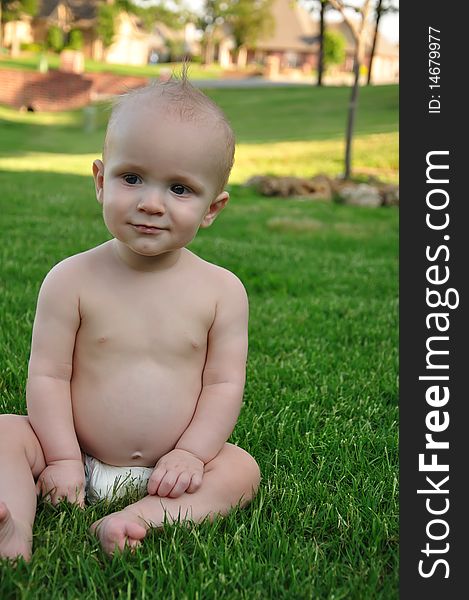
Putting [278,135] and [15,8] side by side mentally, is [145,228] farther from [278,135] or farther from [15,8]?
[15,8]

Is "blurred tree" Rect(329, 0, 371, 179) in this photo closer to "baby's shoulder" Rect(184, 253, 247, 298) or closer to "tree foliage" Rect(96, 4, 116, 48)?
"baby's shoulder" Rect(184, 253, 247, 298)

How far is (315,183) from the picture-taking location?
13.7 m

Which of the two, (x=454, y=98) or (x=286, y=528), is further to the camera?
(x=286, y=528)

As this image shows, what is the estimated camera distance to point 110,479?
2.52 m

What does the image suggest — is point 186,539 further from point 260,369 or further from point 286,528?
point 260,369

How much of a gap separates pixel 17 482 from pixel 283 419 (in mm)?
1226

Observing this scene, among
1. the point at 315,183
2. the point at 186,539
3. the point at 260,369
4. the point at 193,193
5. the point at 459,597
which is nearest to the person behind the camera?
the point at 459,597

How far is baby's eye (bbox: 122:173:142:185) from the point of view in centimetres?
235

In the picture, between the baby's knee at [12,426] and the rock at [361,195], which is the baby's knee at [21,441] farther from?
the rock at [361,195]

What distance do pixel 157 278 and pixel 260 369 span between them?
148 centimetres

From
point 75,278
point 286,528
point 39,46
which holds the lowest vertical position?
point 286,528

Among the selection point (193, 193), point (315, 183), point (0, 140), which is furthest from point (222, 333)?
point (0, 140)

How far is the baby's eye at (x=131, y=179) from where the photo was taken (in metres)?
2.35

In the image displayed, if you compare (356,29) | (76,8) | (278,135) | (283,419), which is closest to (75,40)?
(76,8)
